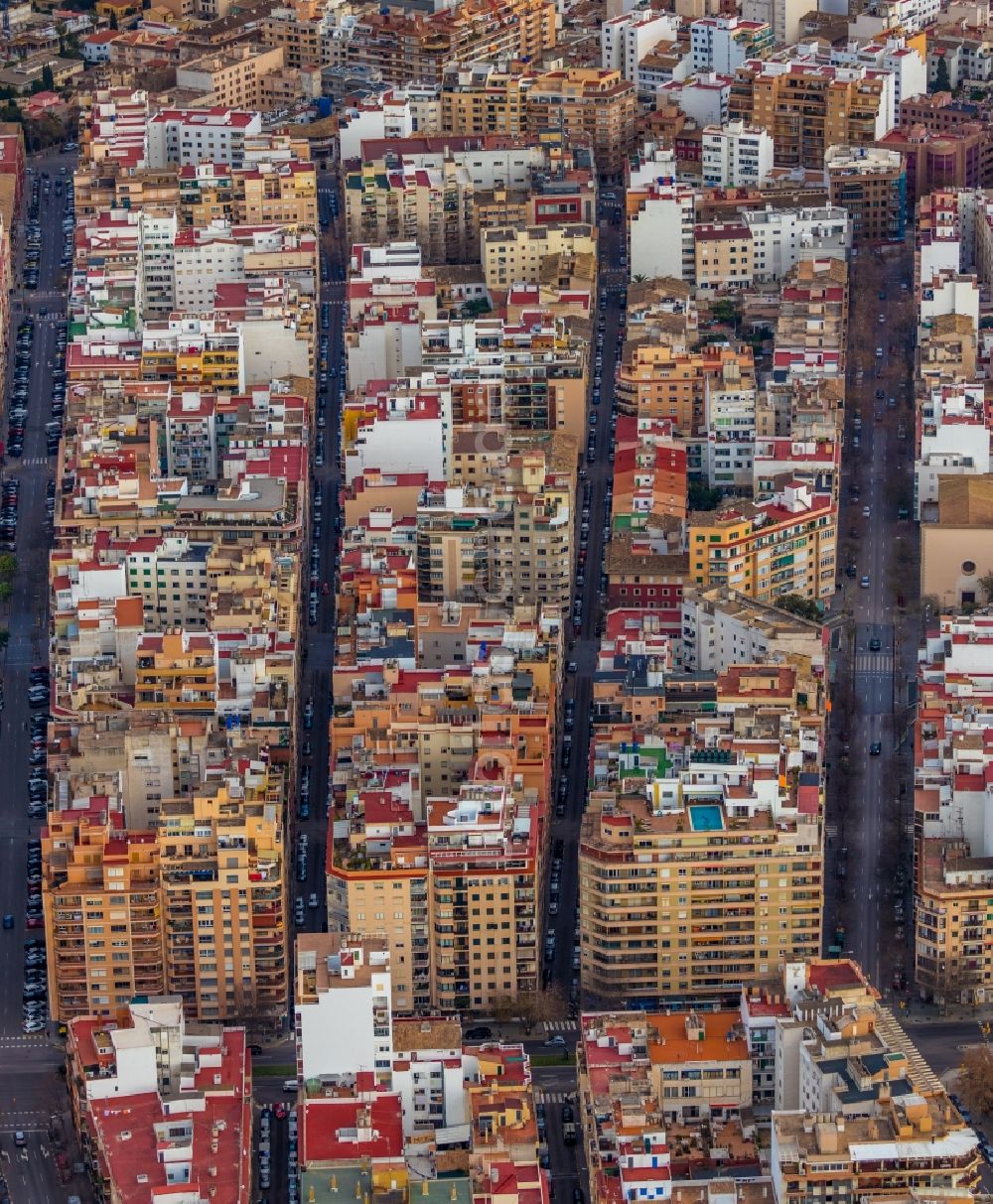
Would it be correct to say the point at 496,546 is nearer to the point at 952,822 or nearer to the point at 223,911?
the point at 952,822

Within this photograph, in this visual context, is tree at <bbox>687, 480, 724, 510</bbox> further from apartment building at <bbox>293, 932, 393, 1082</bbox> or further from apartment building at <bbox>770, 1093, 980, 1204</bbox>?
apartment building at <bbox>770, 1093, 980, 1204</bbox>

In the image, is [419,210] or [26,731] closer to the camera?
[26,731]

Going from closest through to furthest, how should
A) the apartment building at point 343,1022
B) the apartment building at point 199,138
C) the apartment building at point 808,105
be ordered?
the apartment building at point 343,1022 < the apartment building at point 808,105 < the apartment building at point 199,138

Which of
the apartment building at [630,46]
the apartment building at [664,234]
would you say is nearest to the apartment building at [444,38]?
the apartment building at [630,46]

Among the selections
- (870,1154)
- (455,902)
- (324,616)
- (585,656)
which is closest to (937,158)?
(585,656)

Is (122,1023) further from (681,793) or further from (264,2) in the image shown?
(264,2)

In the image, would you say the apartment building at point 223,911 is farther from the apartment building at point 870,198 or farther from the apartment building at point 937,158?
the apartment building at point 937,158
